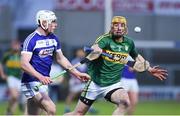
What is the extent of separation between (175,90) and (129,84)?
10958 millimetres

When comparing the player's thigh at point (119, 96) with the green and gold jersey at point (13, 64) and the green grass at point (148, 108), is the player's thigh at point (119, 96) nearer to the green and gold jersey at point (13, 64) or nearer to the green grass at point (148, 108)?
the green grass at point (148, 108)

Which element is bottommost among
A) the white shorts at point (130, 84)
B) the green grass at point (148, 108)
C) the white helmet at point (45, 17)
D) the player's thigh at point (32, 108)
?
the green grass at point (148, 108)

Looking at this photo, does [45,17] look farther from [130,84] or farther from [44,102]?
[130,84]

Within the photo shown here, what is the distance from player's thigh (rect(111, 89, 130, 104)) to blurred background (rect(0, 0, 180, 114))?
1217 cm

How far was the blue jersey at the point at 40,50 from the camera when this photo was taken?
15109mm

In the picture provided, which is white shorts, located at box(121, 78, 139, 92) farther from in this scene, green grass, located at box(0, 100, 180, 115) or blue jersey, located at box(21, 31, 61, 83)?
blue jersey, located at box(21, 31, 61, 83)

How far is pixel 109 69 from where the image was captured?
1602cm

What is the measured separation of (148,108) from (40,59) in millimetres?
11375

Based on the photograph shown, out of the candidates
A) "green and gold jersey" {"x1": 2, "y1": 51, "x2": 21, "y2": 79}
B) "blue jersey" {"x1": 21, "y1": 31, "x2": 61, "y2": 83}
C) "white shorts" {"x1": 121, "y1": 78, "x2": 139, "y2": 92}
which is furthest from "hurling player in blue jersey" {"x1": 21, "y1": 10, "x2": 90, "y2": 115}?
"green and gold jersey" {"x1": 2, "y1": 51, "x2": 21, "y2": 79}

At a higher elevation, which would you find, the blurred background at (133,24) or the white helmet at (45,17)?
the white helmet at (45,17)

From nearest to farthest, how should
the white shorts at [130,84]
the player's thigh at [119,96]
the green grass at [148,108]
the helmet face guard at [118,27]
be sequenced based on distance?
the player's thigh at [119,96], the helmet face guard at [118,27], the white shorts at [130,84], the green grass at [148,108]

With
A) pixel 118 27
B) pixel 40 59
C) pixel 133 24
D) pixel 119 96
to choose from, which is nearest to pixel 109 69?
pixel 119 96

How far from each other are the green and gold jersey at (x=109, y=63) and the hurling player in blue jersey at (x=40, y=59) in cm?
66

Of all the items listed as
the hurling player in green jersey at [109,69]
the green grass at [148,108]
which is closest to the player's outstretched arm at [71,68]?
the hurling player in green jersey at [109,69]
